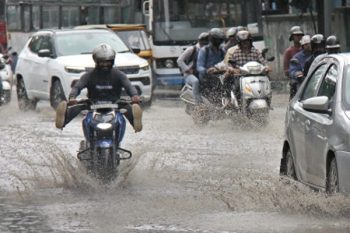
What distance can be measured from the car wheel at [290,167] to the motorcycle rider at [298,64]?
5.92m

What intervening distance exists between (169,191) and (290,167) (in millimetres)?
1385

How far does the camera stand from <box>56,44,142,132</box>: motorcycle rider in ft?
38.9

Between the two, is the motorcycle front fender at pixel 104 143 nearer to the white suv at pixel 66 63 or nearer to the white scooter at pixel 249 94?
the white scooter at pixel 249 94

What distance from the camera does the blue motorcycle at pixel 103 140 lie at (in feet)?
37.2

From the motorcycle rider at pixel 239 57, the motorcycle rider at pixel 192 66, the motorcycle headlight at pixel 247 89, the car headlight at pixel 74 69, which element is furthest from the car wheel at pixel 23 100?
the motorcycle headlight at pixel 247 89

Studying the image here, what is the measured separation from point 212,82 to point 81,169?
834 centimetres

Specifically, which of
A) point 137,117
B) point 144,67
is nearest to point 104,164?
point 137,117

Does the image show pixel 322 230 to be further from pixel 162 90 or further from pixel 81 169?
pixel 162 90

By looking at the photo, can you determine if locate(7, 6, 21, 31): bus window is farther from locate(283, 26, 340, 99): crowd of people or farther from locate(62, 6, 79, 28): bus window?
locate(283, 26, 340, 99): crowd of people

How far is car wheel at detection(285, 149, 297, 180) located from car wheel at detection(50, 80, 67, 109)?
11542 millimetres

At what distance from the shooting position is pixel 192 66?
20047mm

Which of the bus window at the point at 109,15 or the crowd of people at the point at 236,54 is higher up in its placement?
the bus window at the point at 109,15

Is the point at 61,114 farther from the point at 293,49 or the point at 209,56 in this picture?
the point at 293,49

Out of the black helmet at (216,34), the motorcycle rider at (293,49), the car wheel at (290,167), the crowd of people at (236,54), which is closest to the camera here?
the car wheel at (290,167)
